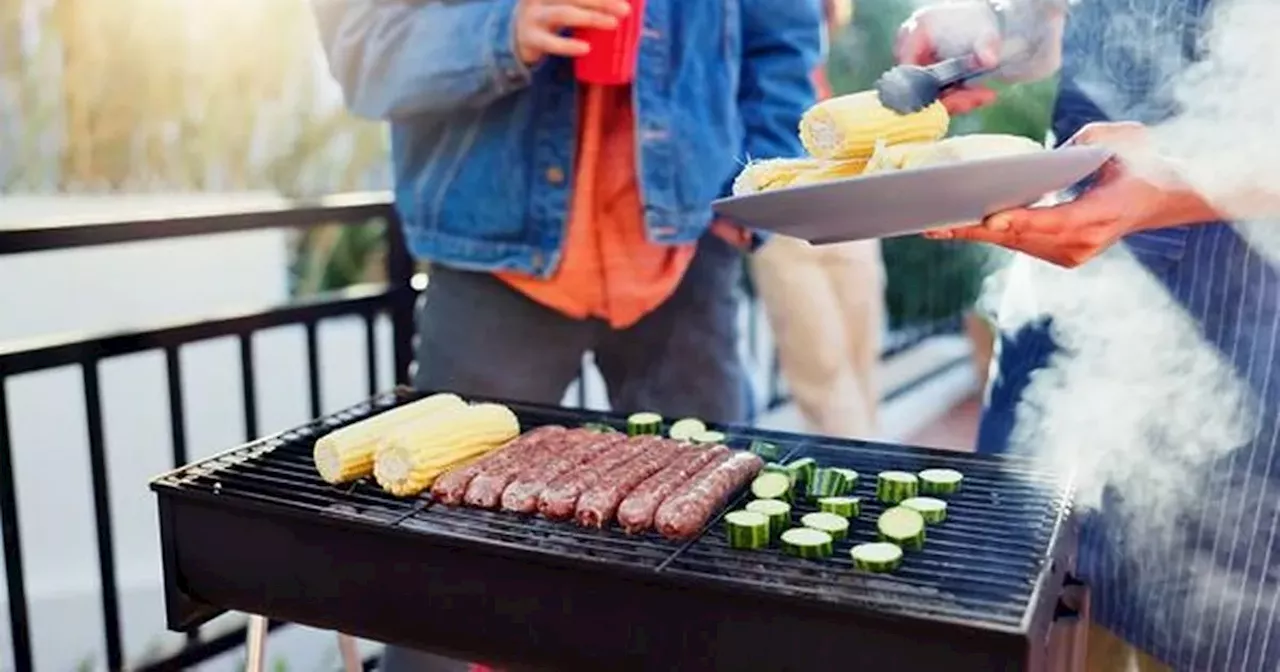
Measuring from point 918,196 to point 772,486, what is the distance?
0.42 meters

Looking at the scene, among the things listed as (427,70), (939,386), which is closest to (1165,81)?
(427,70)

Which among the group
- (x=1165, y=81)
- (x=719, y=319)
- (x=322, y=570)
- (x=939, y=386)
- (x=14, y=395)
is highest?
(x=1165, y=81)

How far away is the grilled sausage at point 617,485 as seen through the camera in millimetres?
1385

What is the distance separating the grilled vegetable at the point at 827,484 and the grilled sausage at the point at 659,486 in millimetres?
129

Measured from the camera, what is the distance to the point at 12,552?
84.0 inches

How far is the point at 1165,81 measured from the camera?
1562 mm

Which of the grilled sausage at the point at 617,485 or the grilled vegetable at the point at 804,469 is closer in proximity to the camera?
the grilled sausage at the point at 617,485

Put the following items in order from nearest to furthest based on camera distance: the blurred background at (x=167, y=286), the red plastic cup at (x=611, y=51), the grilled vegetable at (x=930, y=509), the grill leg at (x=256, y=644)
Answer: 1. the grilled vegetable at (x=930, y=509)
2. the grill leg at (x=256, y=644)
3. the red plastic cup at (x=611, y=51)
4. the blurred background at (x=167, y=286)

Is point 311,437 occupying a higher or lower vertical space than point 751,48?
lower

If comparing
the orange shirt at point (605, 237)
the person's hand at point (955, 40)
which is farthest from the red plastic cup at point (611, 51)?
the person's hand at point (955, 40)

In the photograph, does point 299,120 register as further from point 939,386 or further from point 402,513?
point 402,513

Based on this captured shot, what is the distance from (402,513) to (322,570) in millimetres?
124

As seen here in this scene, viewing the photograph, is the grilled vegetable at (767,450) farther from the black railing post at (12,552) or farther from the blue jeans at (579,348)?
the black railing post at (12,552)

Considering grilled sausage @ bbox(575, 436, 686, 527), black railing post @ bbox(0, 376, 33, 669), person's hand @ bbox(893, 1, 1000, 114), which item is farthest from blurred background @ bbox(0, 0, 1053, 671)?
grilled sausage @ bbox(575, 436, 686, 527)
